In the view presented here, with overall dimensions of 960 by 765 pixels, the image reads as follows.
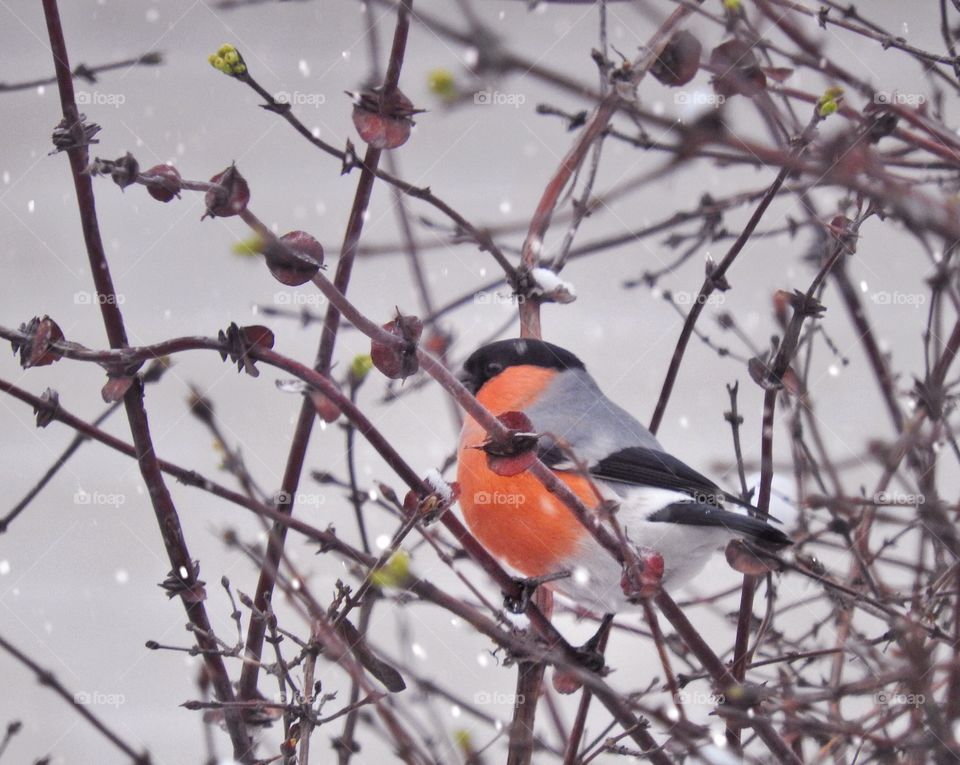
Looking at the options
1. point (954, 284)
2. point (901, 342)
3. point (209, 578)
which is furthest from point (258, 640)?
point (901, 342)

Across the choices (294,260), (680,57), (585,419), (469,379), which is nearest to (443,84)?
(294,260)

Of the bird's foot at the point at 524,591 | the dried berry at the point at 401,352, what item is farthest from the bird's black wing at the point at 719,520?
the dried berry at the point at 401,352

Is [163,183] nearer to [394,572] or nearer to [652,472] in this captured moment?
[394,572]

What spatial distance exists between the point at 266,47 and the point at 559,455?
1337mm

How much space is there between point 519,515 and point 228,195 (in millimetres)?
1058

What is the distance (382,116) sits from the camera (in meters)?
0.82

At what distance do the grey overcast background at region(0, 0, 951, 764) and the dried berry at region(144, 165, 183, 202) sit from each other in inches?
61.7

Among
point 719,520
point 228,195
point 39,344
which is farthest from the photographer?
point 719,520

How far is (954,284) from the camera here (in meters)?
1.36

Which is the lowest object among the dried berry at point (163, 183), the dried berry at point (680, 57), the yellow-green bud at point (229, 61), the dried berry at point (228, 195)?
the dried berry at point (228, 195)

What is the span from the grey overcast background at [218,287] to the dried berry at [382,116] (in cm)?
144

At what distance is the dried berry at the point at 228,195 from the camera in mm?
593

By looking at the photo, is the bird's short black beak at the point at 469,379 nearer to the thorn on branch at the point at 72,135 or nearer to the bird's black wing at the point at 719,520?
the bird's black wing at the point at 719,520

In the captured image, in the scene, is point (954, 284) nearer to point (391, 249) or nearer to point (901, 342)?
point (391, 249)
